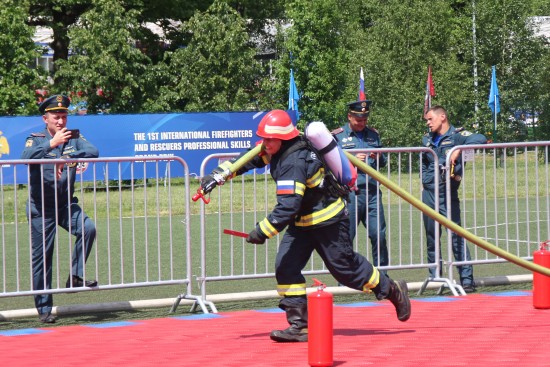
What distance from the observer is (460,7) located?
54.9 meters

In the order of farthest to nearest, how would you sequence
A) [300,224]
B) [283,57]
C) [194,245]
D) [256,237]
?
[283,57] < [194,245] < [300,224] < [256,237]

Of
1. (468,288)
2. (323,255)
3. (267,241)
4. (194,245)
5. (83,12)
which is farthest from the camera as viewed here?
(83,12)

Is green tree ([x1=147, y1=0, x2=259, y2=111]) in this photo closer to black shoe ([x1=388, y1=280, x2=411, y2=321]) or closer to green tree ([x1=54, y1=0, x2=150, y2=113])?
green tree ([x1=54, y1=0, x2=150, y2=113])

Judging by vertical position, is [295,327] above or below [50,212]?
below

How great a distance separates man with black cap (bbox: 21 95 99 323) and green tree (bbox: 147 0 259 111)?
24665mm

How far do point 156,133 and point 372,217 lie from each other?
597 inches

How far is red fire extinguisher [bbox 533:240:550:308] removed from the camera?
920cm

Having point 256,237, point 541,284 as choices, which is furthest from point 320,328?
point 541,284

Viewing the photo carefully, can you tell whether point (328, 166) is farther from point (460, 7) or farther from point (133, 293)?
point (460, 7)

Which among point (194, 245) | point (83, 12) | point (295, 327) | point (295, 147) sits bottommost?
point (295, 327)

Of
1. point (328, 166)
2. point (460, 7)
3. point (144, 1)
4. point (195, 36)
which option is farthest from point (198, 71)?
point (328, 166)

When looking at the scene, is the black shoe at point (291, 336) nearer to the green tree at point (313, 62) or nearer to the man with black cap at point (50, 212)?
the man with black cap at point (50, 212)

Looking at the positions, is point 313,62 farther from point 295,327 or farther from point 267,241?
point 295,327

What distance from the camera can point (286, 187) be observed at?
7.40m
